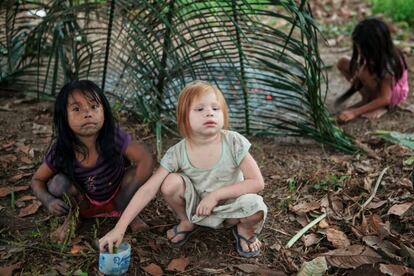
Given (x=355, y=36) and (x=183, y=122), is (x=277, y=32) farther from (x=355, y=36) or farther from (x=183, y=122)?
(x=355, y=36)

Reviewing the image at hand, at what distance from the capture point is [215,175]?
8.37ft

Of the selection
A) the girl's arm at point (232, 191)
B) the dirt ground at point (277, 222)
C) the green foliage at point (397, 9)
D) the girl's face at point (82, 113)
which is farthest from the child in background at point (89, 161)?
the green foliage at point (397, 9)

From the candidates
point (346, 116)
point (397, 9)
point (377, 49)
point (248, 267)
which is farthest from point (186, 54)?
point (397, 9)

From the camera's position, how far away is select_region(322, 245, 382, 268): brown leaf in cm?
247

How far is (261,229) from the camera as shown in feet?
8.90

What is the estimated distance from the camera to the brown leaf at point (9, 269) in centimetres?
245

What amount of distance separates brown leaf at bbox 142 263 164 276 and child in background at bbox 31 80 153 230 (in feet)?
0.91

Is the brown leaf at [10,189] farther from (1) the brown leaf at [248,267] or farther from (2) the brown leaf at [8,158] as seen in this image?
(1) the brown leaf at [248,267]

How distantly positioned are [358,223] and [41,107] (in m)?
2.35

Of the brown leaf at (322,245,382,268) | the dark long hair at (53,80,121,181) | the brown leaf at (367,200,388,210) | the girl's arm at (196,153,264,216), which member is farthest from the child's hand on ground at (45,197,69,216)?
the brown leaf at (367,200,388,210)

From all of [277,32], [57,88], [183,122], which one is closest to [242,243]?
[183,122]

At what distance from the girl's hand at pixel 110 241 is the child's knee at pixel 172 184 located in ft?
0.89

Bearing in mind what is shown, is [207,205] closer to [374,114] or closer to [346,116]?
[346,116]

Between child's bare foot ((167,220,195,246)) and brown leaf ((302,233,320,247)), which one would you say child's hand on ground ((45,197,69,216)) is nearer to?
child's bare foot ((167,220,195,246))
